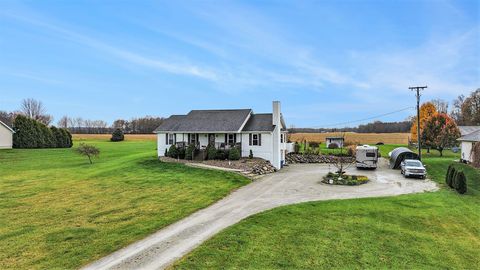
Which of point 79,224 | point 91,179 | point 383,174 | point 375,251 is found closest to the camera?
point 375,251

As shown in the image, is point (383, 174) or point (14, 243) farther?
point (383, 174)

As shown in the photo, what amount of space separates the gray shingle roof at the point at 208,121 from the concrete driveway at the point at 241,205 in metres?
7.81

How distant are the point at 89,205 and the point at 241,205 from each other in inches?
296

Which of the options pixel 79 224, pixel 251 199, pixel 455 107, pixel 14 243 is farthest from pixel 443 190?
pixel 455 107

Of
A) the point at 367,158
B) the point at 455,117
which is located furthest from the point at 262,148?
the point at 455,117

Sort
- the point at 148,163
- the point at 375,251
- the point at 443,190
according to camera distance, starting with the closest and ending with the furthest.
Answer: the point at 375,251 → the point at 443,190 → the point at 148,163

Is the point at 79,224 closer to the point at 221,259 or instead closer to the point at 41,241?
the point at 41,241

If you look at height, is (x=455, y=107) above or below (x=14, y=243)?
above

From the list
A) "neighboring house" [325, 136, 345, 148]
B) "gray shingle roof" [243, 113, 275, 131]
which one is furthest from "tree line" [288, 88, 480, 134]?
"gray shingle roof" [243, 113, 275, 131]

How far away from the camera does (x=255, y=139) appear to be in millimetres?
30672

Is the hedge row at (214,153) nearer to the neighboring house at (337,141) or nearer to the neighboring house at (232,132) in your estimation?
the neighboring house at (232,132)

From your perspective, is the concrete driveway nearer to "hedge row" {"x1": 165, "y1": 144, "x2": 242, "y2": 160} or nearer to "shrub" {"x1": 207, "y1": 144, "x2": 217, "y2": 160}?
"hedge row" {"x1": 165, "y1": 144, "x2": 242, "y2": 160}

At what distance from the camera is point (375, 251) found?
9992 mm

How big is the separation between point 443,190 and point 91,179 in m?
24.5
